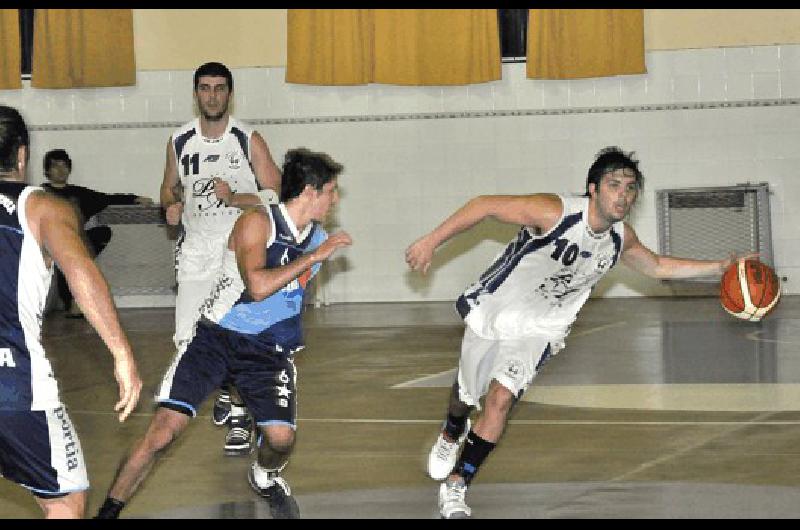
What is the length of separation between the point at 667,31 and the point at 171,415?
13.9 metres

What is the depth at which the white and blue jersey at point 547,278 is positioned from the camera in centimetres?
670

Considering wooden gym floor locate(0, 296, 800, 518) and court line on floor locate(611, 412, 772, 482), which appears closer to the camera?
wooden gym floor locate(0, 296, 800, 518)

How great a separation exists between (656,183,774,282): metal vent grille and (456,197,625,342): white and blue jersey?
12060 mm

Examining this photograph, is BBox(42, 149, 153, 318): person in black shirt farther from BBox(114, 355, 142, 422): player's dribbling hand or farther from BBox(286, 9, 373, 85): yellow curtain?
BBox(114, 355, 142, 422): player's dribbling hand

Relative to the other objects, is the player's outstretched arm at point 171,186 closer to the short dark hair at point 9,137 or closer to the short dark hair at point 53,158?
the short dark hair at point 9,137

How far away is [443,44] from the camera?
18.5m

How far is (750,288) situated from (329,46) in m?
12.0

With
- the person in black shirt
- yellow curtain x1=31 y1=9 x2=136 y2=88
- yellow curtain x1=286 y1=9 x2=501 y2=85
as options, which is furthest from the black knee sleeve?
yellow curtain x1=31 y1=9 x2=136 y2=88

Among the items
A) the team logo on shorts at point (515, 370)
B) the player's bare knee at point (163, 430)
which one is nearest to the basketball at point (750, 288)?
the team logo on shorts at point (515, 370)

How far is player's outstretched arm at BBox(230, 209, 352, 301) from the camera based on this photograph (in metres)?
5.90

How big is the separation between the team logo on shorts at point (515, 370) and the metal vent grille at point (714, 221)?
489 inches
